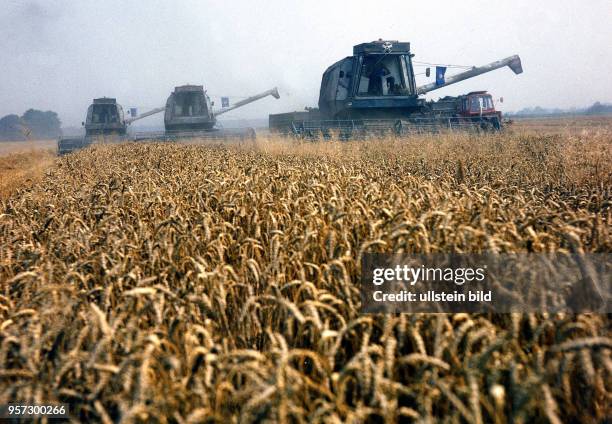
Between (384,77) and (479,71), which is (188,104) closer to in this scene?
(384,77)

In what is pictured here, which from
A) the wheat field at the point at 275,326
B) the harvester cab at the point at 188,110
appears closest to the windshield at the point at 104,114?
the harvester cab at the point at 188,110

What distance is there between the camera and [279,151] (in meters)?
10.3

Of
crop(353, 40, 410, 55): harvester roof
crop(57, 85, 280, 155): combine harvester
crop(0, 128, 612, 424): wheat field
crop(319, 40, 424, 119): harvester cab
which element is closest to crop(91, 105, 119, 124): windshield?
crop(57, 85, 280, 155): combine harvester

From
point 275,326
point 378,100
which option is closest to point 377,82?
point 378,100

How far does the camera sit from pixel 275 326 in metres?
2.15

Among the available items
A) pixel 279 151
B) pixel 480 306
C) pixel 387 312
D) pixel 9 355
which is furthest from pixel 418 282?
pixel 279 151

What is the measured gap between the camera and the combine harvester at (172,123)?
57.6 feet

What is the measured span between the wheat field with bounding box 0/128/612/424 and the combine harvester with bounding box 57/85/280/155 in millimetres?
13259

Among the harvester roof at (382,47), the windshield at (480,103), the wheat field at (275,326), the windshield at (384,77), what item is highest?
the harvester roof at (382,47)

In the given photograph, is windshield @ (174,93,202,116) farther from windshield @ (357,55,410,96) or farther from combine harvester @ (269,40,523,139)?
windshield @ (357,55,410,96)

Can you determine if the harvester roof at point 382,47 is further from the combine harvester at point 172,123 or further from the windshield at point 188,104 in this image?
the windshield at point 188,104

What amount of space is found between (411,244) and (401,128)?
34.8ft

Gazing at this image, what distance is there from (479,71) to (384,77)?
10.4 m

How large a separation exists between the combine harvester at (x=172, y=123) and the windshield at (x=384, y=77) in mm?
A: 4394
